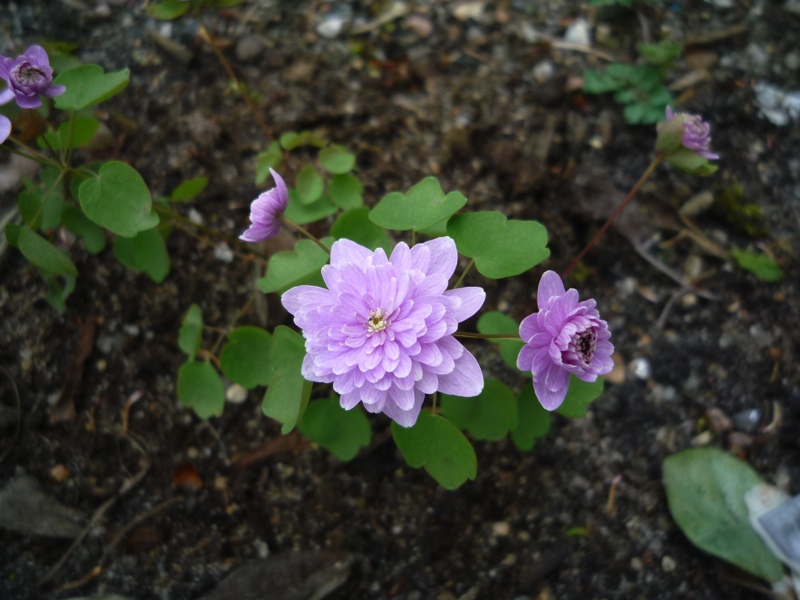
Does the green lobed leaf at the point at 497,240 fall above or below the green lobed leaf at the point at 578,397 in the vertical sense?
above

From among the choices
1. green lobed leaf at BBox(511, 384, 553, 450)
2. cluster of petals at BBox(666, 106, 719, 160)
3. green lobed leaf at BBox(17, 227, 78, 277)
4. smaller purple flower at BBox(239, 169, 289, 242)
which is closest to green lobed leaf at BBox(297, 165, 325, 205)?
smaller purple flower at BBox(239, 169, 289, 242)

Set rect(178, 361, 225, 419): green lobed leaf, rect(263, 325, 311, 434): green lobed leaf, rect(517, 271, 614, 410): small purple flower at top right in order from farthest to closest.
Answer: rect(178, 361, 225, 419): green lobed leaf, rect(263, 325, 311, 434): green lobed leaf, rect(517, 271, 614, 410): small purple flower at top right

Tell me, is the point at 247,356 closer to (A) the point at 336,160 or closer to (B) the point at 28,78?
(A) the point at 336,160

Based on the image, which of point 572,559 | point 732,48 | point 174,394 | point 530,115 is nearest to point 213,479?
point 174,394

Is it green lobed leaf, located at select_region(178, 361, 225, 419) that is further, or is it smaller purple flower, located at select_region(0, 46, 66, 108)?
green lobed leaf, located at select_region(178, 361, 225, 419)

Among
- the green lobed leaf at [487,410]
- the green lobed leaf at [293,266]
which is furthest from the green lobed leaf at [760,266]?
the green lobed leaf at [293,266]

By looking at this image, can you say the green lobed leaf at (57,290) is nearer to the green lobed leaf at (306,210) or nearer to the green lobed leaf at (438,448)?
the green lobed leaf at (306,210)

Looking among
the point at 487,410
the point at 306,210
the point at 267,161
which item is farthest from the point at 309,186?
the point at 487,410

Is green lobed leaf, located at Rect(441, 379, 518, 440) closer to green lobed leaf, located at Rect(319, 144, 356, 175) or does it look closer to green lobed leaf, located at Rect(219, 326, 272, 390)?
green lobed leaf, located at Rect(219, 326, 272, 390)

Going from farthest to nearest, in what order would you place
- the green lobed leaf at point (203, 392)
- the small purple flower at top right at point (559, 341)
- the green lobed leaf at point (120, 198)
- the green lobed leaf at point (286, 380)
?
the green lobed leaf at point (203, 392) < the green lobed leaf at point (120, 198) < the green lobed leaf at point (286, 380) < the small purple flower at top right at point (559, 341)
